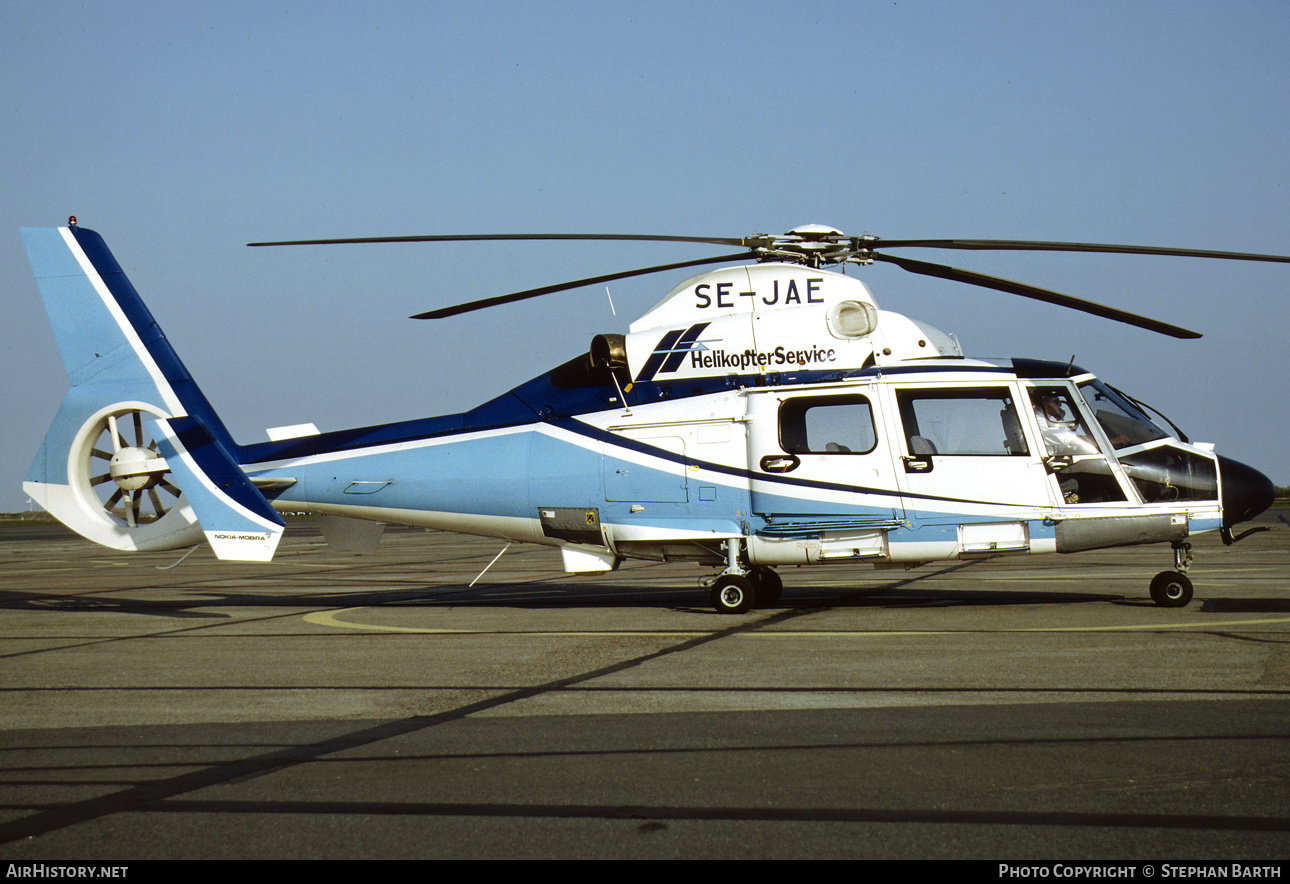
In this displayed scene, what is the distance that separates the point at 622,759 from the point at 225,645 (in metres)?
7.49

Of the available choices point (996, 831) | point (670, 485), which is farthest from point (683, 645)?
point (996, 831)

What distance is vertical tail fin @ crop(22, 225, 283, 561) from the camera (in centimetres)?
1499

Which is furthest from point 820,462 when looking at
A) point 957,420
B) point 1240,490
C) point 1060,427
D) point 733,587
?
point 1240,490

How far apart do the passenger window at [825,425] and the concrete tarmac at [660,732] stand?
227cm

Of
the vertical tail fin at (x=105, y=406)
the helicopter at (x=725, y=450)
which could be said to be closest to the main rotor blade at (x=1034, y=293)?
the helicopter at (x=725, y=450)

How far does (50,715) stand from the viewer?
339 inches

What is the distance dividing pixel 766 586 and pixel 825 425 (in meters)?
2.76

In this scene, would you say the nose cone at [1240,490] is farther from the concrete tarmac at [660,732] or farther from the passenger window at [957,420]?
the passenger window at [957,420]

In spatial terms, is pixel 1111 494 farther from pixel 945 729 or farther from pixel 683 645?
pixel 945 729

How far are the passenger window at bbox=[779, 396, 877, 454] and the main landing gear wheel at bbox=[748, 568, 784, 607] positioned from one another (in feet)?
7.42

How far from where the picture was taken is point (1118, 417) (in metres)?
14.5

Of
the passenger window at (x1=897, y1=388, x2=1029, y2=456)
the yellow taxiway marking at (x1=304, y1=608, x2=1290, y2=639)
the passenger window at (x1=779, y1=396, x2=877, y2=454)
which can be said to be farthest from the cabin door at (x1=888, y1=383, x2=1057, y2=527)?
the yellow taxiway marking at (x1=304, y1=608, x2=1290, y2=639)

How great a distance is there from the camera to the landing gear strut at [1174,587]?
13875 millimetres

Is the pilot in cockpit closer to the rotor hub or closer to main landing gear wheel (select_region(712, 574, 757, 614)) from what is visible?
main landing gear wheel (select_region(712, 574, 757, 614))
